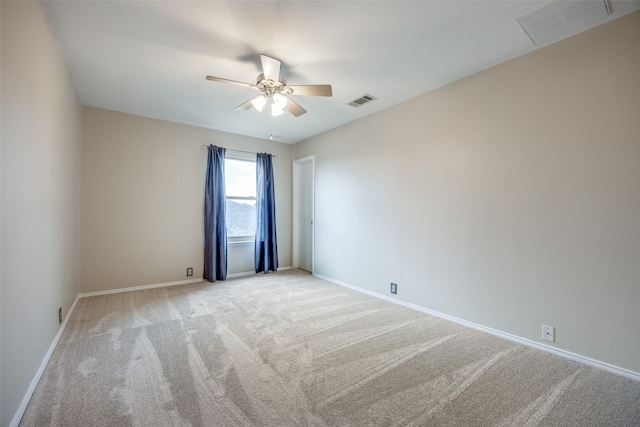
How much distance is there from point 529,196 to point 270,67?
265 centimetres

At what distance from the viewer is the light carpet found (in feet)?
5.29

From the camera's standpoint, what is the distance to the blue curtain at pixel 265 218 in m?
5.19

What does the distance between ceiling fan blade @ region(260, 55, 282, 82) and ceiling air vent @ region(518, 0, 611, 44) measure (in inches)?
77.4

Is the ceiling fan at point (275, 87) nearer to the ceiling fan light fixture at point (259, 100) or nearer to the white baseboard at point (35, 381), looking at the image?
the ceiling fan light fixture at point (259, 100)

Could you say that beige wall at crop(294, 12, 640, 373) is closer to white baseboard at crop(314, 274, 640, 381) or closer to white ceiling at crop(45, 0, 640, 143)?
white baseboard at crop(314, 274, 640, 381)

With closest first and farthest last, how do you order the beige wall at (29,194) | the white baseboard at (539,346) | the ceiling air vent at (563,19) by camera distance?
the beige wall at (29,194), the ceiling air vent at (563,19), the white baseboard at (539,346)

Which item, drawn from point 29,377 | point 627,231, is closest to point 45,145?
point 29,377

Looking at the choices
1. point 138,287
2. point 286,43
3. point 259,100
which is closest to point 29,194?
point 259,100

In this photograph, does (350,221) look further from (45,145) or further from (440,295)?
(45,145)

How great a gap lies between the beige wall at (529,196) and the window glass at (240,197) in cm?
259

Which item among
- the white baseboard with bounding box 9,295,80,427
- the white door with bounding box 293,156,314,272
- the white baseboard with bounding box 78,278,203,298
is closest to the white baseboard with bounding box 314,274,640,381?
the white door with bounding box 293,156,314,272

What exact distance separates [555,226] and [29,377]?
4.07m

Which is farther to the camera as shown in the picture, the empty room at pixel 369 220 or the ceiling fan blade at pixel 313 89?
the ceiling fan blade at pixel 313 89

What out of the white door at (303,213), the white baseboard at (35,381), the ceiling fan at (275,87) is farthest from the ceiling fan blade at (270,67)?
the white door at (303,213)
